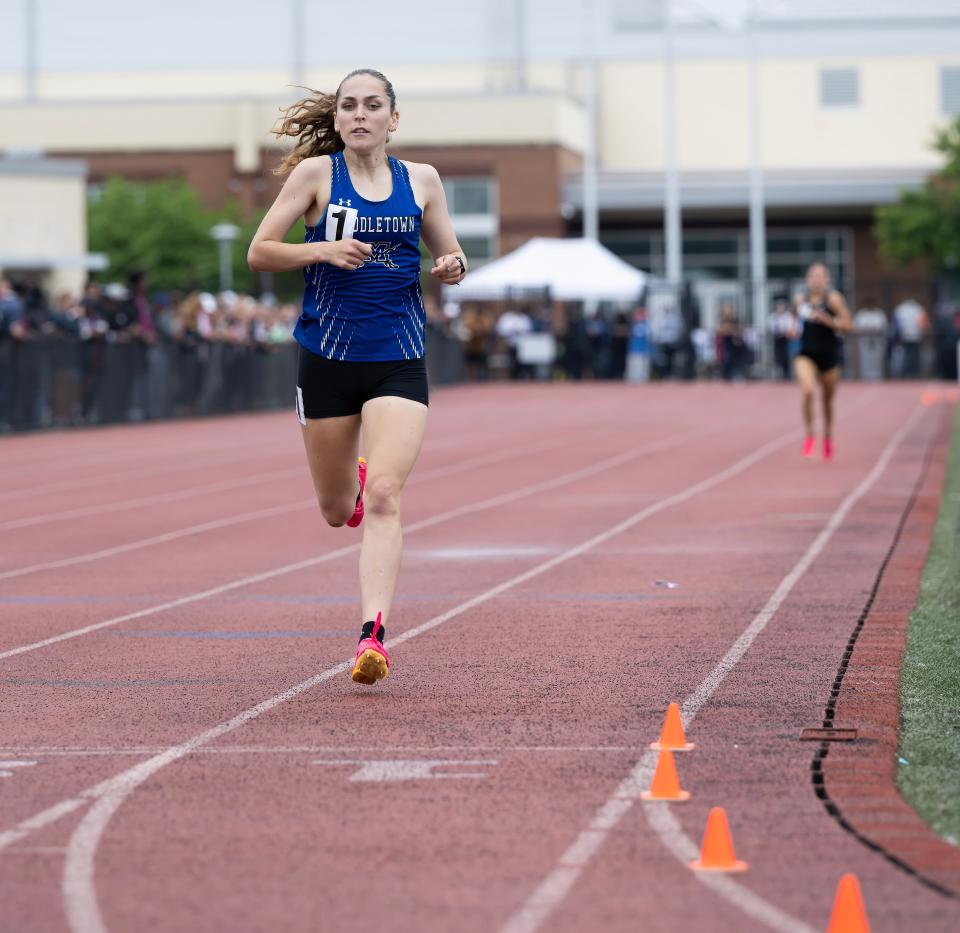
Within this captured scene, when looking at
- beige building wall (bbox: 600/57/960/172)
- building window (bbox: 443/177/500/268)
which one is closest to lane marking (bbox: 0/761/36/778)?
building window (bbox: 443/177/500/268)

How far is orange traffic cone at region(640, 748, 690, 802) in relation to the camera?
616cm

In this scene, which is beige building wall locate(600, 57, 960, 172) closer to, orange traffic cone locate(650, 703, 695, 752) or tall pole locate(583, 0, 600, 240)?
tall pole locate(583, 0, 600, 240)

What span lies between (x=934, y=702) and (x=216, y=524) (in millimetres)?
9253

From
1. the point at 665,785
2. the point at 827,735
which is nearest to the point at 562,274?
the point at 827,735

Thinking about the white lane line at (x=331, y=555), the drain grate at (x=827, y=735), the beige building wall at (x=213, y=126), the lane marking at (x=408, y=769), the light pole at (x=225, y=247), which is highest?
the beige building wall at (x=213, y=126)

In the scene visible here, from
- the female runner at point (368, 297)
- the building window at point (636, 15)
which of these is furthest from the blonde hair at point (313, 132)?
the building window at point (636, 15)

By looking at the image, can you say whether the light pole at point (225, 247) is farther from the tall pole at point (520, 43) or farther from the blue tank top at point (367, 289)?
the blue tank top at point (367, 289)

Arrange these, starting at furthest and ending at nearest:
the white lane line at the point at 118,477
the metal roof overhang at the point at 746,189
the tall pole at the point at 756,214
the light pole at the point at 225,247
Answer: the metal roof overhang at the point at 746,189 → the tall pole at the point at 756,214 → the light pole at the point at 225,247 → the white lane line at the point at 118,477

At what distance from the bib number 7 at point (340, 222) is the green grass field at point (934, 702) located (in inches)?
103

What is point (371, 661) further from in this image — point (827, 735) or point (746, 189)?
point (746, 189)

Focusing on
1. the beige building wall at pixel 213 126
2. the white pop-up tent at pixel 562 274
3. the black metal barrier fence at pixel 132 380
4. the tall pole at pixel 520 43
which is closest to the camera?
the black metal barrier fence at pixel 132 380

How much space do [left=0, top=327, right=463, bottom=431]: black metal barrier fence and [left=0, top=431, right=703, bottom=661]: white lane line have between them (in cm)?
804

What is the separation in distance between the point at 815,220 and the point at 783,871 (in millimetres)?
62664

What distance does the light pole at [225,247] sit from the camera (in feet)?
176
